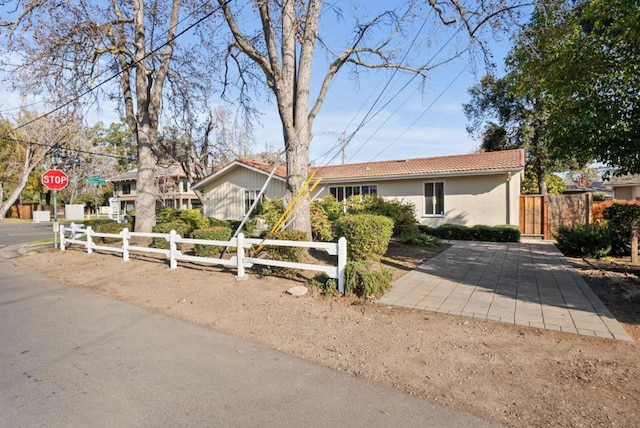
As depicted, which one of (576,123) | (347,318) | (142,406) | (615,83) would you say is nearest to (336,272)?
(347,318)

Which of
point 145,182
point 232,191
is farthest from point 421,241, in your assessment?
point 232,191

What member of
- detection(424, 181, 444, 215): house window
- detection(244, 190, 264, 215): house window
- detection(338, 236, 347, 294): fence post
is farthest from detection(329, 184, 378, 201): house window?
detection(338, 236, 347, 294): fence post

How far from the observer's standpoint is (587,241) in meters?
10.4

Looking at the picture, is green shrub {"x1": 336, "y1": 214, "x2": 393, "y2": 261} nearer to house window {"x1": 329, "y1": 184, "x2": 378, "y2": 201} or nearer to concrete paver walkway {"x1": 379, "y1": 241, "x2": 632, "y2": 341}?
concrete paver walkway {"x1": 379, "y1": 241, "x2": 632, "y2": 341}

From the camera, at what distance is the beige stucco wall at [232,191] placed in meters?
18.5

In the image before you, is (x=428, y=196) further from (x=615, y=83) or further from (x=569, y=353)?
(x=569, y=353)

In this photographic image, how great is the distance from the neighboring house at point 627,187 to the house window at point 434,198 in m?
18.9

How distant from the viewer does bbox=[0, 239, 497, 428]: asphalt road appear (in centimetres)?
292

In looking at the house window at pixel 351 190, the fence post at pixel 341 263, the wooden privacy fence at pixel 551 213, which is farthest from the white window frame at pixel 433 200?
the fence post at pixel 341 263

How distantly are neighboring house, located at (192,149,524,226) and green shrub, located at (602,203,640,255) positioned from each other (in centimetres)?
514

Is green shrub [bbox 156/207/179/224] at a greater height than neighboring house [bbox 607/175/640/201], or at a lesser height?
lesser

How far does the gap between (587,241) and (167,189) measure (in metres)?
33.5

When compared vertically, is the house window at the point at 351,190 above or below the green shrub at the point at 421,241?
above

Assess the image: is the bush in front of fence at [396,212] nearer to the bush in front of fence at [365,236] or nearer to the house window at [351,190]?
the bush in front of fence at [365,236]
